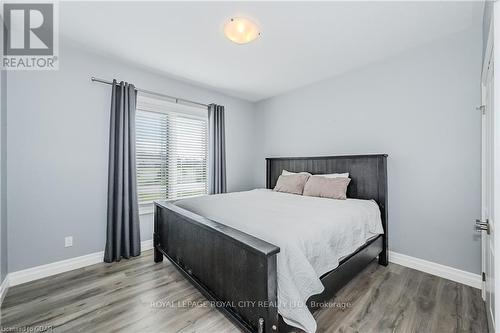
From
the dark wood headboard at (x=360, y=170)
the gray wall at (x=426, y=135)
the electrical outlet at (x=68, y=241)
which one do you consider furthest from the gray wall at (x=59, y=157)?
the gray wall at (x=426, y=135)

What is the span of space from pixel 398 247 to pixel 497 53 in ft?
7.55

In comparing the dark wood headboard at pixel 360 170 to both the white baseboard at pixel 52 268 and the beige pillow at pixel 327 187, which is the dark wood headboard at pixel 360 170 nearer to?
the beige pillow at pixel 327 187

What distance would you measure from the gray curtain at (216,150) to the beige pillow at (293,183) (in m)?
1.05

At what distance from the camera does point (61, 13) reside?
1.88m

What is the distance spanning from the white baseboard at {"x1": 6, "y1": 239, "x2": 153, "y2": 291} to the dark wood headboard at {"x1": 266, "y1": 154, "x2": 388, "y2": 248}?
3.06 m

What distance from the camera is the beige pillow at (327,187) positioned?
8.72 feet

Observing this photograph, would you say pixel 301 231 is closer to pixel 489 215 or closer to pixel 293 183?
pixel 489 215

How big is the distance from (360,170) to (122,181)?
3059mm

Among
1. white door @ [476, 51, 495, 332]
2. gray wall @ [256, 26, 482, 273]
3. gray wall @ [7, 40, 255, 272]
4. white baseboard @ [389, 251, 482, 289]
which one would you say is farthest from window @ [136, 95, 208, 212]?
white door @ [476, 51, 495, 332]

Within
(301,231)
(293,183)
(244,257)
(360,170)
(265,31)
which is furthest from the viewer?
(293,183)

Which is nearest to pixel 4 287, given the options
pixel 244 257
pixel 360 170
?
pixel 244 257

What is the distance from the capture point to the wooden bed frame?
49.3 inches

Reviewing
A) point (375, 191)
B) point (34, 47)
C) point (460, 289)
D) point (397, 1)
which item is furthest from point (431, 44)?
point (34, 47)

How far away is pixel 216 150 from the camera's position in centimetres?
370
